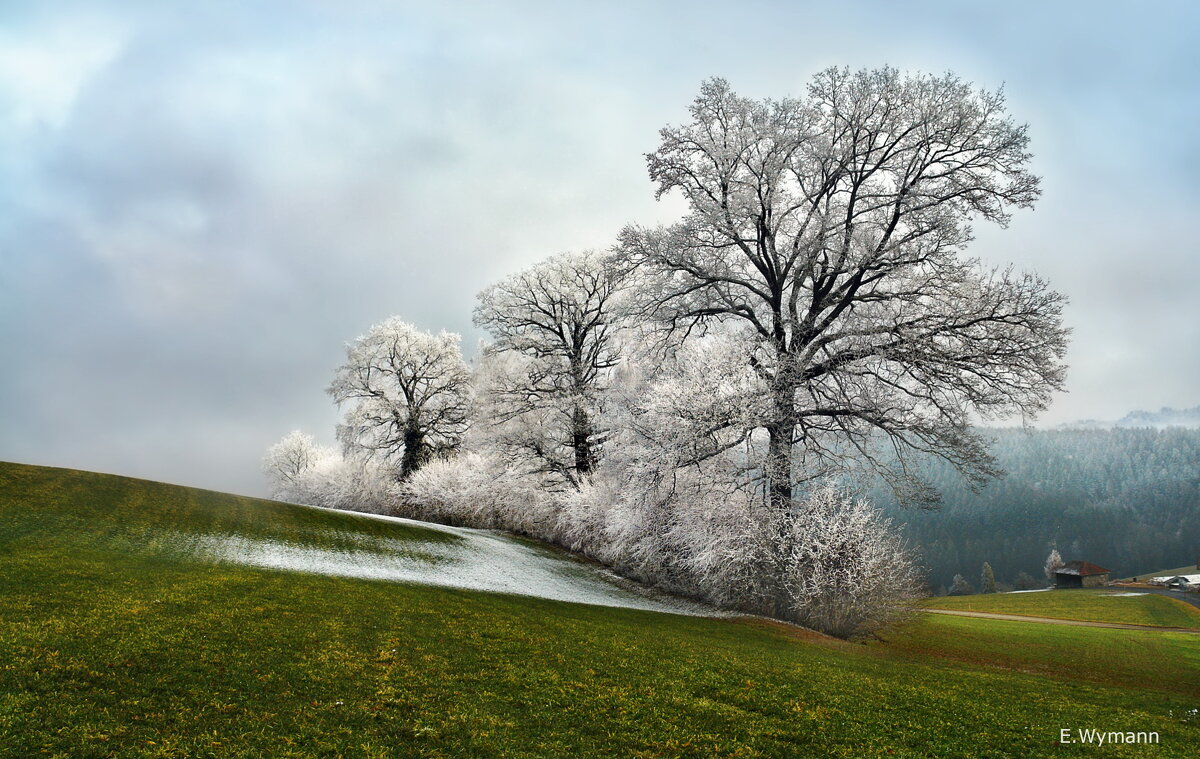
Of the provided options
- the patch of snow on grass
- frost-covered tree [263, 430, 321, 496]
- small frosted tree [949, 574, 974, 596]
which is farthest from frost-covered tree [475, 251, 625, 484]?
small frosted tree [949, 574, 974, 596]

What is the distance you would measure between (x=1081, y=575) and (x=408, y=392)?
10501 centimetres

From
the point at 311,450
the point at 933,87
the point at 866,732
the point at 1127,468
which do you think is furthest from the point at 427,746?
the point at 1127,468

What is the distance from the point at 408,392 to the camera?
42906mm

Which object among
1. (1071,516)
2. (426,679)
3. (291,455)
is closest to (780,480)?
(426,679)

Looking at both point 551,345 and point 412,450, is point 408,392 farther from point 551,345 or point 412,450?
point 551,345

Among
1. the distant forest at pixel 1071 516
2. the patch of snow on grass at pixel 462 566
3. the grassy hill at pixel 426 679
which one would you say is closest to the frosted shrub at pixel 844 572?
the grassy hill at pixel 426 679

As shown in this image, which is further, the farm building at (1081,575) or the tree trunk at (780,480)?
the farm building at (1081,575)

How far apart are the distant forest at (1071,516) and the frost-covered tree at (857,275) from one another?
399ft

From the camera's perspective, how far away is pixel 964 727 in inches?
365

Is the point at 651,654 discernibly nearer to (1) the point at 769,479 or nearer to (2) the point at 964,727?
(2) the point at 964,727

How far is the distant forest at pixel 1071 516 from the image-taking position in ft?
479

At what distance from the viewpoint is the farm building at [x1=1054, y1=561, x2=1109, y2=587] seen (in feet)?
318

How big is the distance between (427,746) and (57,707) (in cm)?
409

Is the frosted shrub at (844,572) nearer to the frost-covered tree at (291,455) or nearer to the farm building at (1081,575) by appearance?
the frost-covered tree at (291,455)
